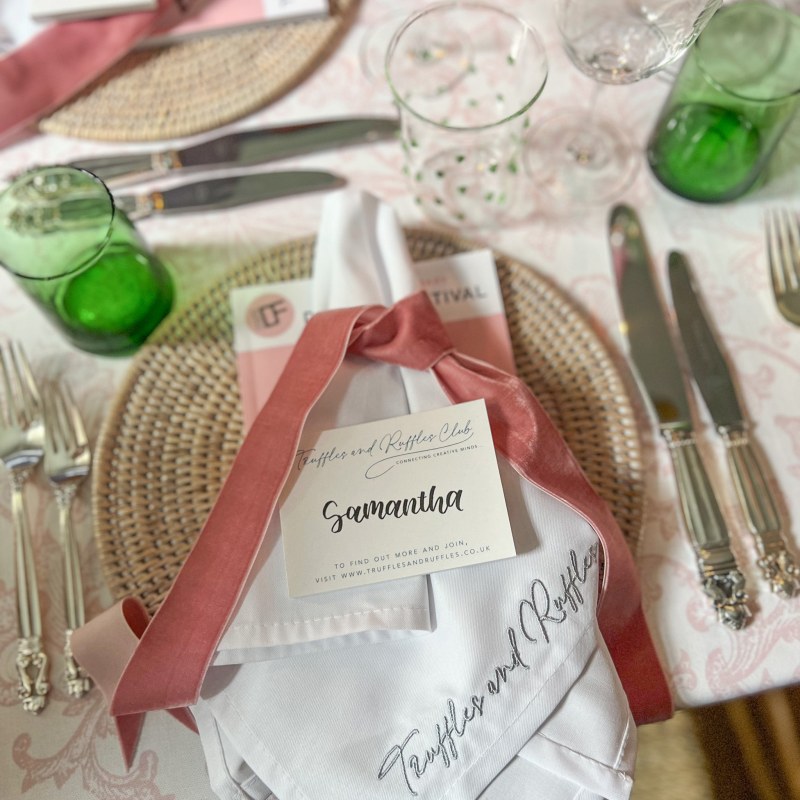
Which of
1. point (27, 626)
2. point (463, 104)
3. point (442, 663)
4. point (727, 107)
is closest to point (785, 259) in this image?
point (727, 107)

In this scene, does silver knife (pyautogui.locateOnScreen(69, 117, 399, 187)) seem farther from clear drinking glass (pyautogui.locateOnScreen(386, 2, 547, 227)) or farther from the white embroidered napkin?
the white embroidered napkin

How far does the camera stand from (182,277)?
642mm

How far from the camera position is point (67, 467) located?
544mm

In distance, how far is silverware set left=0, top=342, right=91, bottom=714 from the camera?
1.60 feet

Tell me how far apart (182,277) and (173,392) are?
136 mm

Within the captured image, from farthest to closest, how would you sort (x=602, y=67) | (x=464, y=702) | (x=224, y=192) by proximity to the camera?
(x=224, y=192), (x=602, y=67), (x=464, y=702)

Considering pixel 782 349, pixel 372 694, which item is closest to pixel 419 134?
pixel 782 349

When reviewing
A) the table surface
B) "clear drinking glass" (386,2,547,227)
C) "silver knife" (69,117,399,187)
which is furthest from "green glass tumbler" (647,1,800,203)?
"silver knife" (69,117,399,187)

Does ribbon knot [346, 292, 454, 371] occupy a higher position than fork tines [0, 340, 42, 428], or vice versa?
ribbon knot [346, 292, 454, 371]

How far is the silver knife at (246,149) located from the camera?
646mm

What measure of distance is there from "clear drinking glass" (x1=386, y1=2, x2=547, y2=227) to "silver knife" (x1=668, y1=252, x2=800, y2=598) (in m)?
0.18

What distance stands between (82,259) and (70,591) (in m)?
0.26

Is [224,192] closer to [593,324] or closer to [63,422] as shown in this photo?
[63,422]

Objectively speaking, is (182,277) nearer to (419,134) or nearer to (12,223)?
(12,223)
